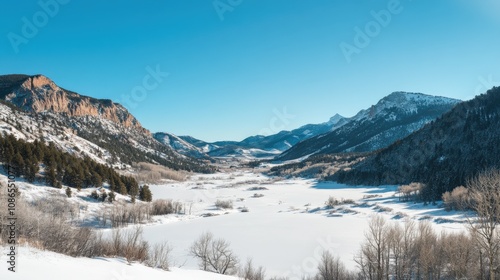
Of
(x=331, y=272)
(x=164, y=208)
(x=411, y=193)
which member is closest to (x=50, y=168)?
(x=164, y=208)

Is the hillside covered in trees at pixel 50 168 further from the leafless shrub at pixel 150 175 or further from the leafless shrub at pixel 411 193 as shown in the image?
the leafless shrub at pixel 150 175

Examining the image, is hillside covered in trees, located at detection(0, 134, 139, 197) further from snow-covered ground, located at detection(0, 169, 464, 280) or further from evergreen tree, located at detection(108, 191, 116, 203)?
evergreen tree, located at detection(108, 191, 116, 203)

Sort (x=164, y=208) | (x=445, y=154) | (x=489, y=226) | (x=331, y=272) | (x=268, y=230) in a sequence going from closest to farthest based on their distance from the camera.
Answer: (x=489, y=226)
(x=331, y=272)
(x=268, y=230)
(x=164, y=208)
(x=445, y=154)

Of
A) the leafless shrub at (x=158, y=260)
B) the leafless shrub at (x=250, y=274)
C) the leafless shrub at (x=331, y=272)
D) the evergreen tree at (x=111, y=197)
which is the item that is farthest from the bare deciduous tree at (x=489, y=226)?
the evergreen tree at (x=111, y=197)

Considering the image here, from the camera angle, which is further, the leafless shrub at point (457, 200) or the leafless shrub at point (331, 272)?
the leafless shrub at point (457, 200)

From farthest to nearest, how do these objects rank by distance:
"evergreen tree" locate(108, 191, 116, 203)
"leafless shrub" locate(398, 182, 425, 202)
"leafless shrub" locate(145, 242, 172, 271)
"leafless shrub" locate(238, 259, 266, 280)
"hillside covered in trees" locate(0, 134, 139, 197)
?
"leafless shrub" locate(398, 182, 425, 202), "evergreen tree" locate(108, 191, 116, 203), "hillside covered in trees" locate(0, 134, 139, 197), "leafless shrub" locate(238, 259, 266, 280), "leafless shrub" locate(145, 242, 172, 271)

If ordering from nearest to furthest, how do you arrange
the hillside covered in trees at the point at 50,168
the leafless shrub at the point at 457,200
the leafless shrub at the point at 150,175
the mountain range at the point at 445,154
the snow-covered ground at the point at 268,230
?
the snow-covered ground at the point at 268,230 → the hillside covered in trees at the point at 50,168 → the leafless shrub at the point at 457,200 → the mountain range at the point at 445,154 → the leafless shrub at the point at 150,175

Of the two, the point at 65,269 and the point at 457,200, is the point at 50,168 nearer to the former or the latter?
the point at 65,269

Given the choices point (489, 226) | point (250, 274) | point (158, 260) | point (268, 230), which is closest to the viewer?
point (489, 226)

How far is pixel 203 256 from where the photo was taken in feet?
116

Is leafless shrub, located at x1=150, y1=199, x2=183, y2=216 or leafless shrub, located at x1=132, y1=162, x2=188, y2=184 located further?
leafless shrub, located at x1=132, y1=162, x2=188, y2=184

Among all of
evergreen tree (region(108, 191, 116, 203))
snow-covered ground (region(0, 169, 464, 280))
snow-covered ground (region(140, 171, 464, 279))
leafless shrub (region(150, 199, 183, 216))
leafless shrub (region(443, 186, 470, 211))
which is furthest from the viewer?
leafless shrub (region(150, 199, 183, 216))

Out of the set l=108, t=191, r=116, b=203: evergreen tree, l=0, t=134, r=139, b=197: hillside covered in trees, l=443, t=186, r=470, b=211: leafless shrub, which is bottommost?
l=108, t=191, r=116, b=203: evergreen tree

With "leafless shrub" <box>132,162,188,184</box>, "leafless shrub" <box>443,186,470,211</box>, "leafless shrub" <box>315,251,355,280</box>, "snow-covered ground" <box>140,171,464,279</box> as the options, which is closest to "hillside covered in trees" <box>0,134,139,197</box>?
"snow-covered ground" <box>140,171,464,279</box>
